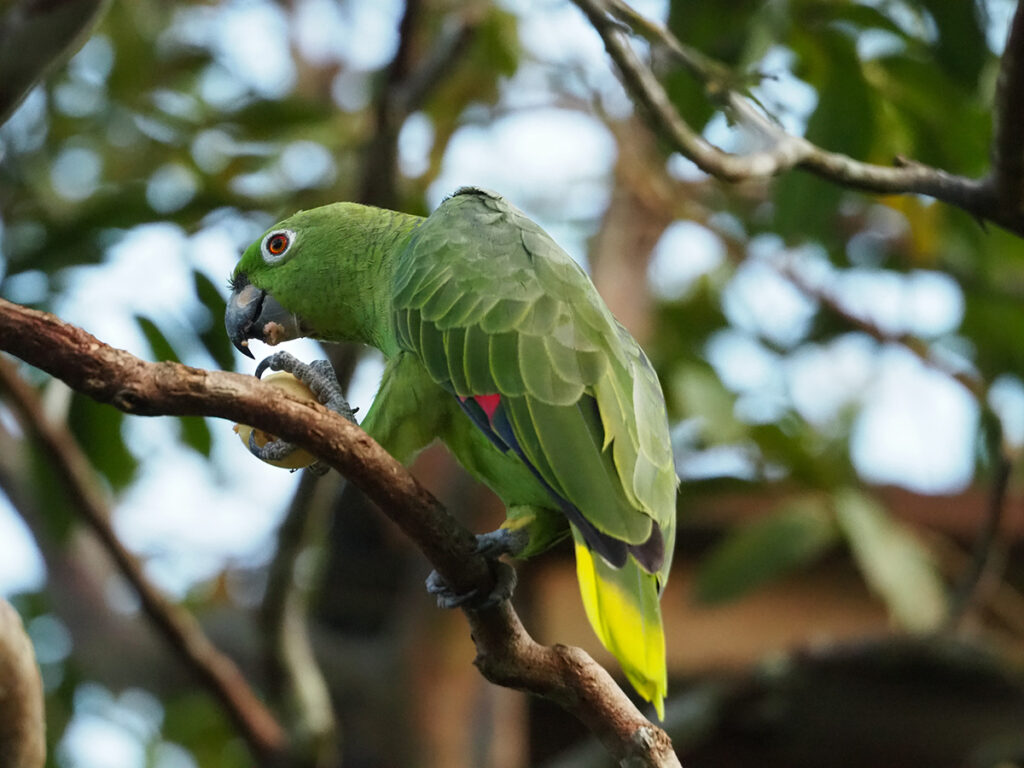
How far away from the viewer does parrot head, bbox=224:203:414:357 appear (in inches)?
71.1

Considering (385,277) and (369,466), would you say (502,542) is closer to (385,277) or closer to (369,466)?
(369,466)

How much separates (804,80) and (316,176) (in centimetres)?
173

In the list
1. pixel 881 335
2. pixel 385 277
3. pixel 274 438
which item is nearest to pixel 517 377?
pixel 274 438

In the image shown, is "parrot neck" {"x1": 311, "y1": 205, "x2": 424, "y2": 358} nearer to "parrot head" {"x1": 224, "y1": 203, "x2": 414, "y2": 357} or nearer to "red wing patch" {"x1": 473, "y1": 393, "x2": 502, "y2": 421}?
"parrot head" {"x1": 224, "y1": 203, "x2": 414, "y2": 357}

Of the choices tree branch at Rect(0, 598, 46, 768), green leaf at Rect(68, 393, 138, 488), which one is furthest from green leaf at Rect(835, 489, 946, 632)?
tree branch at Rect(0, 598, 46, 768)

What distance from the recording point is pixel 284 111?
2.98 metres

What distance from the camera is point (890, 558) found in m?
2.89

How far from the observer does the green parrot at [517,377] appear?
1.26 metres

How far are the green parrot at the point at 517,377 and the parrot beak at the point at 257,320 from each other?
0.7 inches

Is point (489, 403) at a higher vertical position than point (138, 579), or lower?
higher

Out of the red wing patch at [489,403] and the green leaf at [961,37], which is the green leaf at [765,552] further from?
the red wing patch at [489,403]

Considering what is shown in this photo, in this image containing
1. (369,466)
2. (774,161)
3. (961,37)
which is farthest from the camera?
(961,37)

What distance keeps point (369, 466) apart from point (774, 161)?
79 cm

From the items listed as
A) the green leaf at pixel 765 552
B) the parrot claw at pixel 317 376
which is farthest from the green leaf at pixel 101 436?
the green leaf at pixel 765 552
